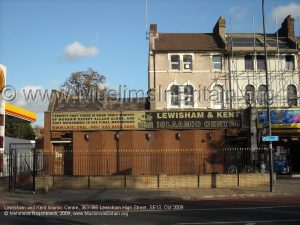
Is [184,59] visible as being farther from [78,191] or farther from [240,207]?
[240,207]

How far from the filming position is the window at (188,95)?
38.8 meters

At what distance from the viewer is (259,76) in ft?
128

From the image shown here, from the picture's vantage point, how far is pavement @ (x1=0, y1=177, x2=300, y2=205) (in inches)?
749

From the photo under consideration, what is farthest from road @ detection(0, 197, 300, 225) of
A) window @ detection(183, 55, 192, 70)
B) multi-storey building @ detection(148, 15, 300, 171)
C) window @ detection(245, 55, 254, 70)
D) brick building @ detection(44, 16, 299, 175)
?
window @ detection(245, 55, 254, 70)

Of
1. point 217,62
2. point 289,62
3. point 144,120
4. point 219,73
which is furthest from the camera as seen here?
point 217,62

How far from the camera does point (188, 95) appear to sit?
128 ft

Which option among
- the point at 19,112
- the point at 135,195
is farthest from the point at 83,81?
the point at 135,195

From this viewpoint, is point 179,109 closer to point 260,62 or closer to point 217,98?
point 217,98

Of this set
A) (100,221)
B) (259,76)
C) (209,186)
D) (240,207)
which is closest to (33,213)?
(100,221)

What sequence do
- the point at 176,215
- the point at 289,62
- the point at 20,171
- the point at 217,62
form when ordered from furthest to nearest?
the point at 217,62 → the point at 289,62 → the point at 20,171 → the point at 176,215

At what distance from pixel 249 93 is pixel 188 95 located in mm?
5145

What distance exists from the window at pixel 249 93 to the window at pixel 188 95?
4.58 metres

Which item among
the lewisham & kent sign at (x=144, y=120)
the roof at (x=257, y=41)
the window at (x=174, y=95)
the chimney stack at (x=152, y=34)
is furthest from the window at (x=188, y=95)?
the lewisham & kent sign at (x=144, y=120)

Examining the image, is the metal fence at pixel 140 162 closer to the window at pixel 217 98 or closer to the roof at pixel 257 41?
the window at pixel 217 98
